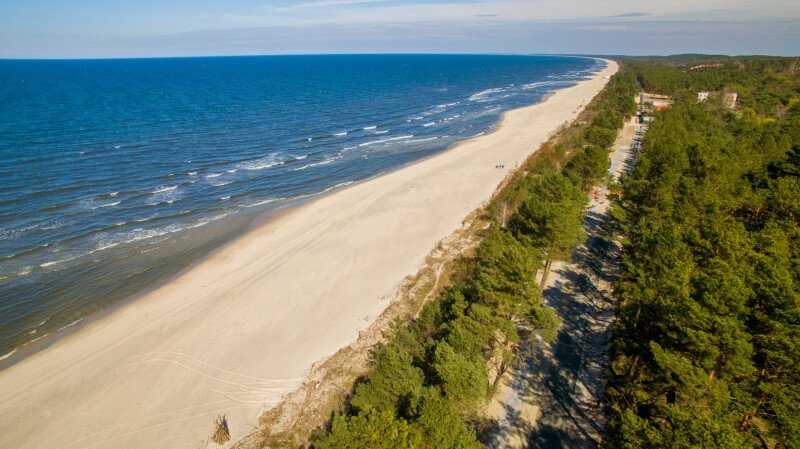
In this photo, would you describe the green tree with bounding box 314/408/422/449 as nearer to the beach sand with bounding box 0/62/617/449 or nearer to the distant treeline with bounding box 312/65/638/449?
the distant treeline with bounding box 312/65/638/449

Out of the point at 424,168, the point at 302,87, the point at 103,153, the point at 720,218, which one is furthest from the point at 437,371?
the point at 302,87

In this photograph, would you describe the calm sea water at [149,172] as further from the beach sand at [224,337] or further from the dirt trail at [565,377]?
the dirt trail at [565,377]

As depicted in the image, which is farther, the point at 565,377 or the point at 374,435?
the point at 565,377

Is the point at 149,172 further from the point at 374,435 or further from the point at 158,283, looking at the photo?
the point at 374,435

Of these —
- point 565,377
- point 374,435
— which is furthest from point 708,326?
point 374,435

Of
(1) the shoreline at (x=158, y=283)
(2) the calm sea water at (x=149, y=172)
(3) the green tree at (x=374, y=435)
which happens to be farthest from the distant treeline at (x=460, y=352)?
(2) the calm sea water at (x=149, y=172)

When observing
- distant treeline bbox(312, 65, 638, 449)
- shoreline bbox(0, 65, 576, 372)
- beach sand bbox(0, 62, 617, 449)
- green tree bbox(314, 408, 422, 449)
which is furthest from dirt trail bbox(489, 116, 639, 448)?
shoreline bbox(0, 65, 576, 372)

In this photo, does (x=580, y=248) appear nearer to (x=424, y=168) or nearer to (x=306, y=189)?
(x=424, y=168)
